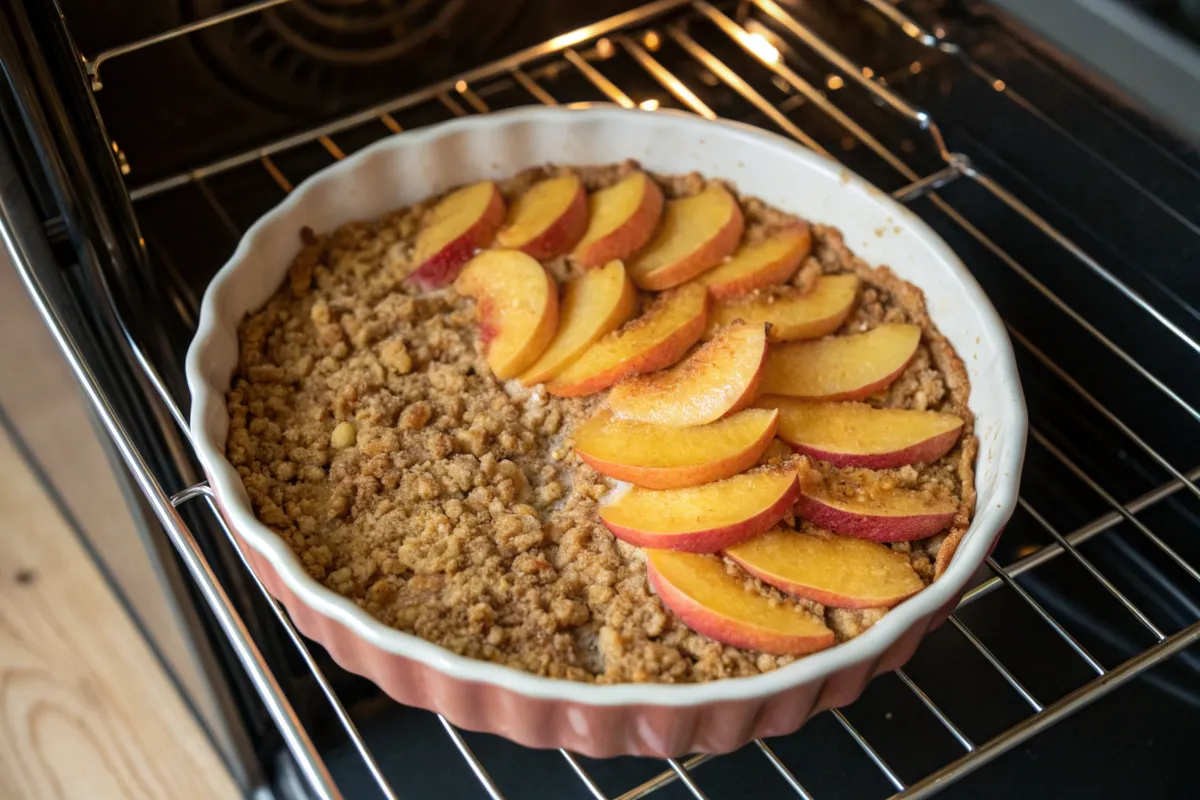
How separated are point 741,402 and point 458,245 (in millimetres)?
400

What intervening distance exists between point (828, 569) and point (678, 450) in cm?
18

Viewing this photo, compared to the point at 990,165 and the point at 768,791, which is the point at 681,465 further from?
the point at 990,165

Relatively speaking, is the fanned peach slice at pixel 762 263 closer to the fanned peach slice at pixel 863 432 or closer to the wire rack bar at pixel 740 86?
the fanned peach slice at pixel 863 432

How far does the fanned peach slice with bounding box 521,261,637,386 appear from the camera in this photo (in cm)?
122

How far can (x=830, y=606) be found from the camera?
104cm

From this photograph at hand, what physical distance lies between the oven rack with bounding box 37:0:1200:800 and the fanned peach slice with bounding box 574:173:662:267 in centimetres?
33

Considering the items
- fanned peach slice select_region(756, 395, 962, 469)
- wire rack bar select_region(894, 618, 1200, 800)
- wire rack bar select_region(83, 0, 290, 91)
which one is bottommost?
wire rack bar select_region(894, 618, 1200, 800)

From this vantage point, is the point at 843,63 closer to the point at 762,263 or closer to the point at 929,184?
the point at 929,184

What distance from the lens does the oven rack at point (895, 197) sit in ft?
3.23

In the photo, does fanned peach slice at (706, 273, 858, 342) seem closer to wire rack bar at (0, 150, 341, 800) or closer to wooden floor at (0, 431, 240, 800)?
wire rack bar at (0, 150, 341, 800)

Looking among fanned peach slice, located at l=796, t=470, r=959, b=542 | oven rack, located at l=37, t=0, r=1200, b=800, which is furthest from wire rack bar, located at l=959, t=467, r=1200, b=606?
fanned peach slice, located at l=796, t=470, r=959, b=542

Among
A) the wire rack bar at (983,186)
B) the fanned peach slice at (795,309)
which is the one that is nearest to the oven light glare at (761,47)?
the wire rack bar at (983,186)

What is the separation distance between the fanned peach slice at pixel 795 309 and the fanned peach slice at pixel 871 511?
21cm

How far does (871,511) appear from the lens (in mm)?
1078
